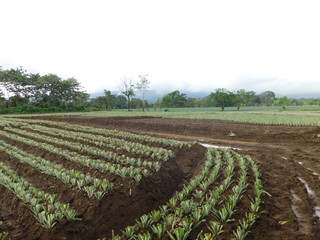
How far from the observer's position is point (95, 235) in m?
3.89

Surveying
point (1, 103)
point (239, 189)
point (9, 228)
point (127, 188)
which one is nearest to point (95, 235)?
point (127, 188)

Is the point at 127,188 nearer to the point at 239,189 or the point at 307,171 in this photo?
the point at 239,189

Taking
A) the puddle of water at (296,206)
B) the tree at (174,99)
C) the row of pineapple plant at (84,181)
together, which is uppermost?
the tree at (174,99)

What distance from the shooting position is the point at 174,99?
3521 inches

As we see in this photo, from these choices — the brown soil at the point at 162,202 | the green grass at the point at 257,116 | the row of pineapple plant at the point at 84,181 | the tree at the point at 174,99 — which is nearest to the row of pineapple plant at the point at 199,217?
the brown soil at the point at 162,202

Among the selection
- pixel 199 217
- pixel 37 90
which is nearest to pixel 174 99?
pixel 37 90

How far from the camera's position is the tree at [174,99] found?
85938 millimetres

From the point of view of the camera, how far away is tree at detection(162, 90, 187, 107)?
3383 inches

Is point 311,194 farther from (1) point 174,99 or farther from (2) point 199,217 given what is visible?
(1) point 174,99

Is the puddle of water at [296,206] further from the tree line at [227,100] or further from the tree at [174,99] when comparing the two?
the tree at [174,99]

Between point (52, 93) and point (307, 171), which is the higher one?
point (52, 93)

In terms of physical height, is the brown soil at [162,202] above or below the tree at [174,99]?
below

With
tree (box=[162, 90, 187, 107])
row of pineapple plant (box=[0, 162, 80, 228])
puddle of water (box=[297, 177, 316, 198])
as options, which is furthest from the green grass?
tree (box=[162, 90, 187, 107])

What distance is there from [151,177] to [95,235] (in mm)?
2120
